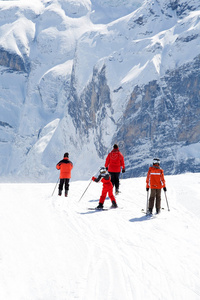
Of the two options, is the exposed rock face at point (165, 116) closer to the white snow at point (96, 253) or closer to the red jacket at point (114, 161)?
the red jacket at point (114, 161)

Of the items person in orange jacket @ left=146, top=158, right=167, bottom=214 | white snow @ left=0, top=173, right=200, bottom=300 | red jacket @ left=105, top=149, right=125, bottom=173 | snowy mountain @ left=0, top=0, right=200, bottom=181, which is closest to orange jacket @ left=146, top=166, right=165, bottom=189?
person in orange jacket @ left=146, top=158, right=167, bottom=214

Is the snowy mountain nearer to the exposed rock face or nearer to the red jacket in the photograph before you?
the exposed rock face

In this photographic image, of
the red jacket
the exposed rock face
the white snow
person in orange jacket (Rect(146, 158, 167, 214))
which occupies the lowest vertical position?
the white snow

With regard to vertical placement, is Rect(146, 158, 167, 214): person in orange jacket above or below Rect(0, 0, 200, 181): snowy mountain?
below

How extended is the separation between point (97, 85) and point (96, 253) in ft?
432

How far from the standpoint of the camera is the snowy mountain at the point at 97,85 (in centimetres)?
12250

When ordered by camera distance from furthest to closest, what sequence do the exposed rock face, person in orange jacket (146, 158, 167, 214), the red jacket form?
the exposed rock face, the red jacket, person in orange jacket (146, 158, 167, 214)

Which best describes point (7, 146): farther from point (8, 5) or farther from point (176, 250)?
point (176, 250)

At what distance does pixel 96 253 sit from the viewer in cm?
756

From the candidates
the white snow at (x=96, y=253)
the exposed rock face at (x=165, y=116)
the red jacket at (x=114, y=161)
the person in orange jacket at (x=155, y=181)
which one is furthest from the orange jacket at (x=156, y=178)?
the exposed rock face at (x=165, y=116)

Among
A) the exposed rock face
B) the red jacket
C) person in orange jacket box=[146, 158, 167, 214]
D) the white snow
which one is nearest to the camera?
the white snow

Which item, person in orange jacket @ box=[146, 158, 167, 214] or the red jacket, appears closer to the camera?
person in orange jacket @ box=[146, 158, 167, 214]

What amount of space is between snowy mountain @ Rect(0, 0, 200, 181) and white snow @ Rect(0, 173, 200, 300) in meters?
104

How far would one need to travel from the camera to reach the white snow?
5891 mm
